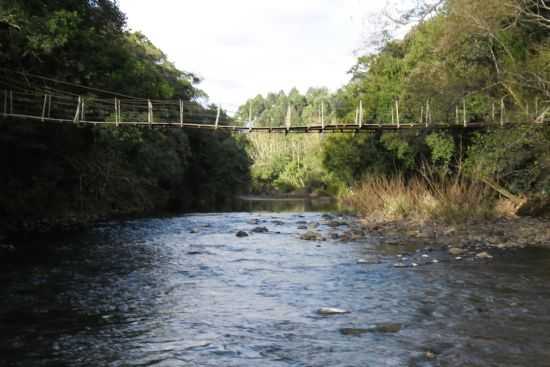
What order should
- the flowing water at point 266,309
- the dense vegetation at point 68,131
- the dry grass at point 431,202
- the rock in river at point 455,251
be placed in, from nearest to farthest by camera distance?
the flowing water at point 266,309 < the rock in river at point 455,251 < the dense vegetation at point 68,131 < the dry grass at point 431,202

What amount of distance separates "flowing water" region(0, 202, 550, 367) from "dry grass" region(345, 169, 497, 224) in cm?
404

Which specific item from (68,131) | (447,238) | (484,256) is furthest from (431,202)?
(68,131)

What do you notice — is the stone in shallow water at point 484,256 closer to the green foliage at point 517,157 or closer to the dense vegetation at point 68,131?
the green foliage at point 517,157

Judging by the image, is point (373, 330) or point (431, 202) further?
point (431, 202)

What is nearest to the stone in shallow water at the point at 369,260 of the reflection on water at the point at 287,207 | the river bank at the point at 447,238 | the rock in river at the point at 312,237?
the river bank at the point at 447,238

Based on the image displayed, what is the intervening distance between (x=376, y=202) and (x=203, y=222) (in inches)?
212

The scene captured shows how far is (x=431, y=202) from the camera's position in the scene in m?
14.7

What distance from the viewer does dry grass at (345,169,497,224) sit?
14.0m

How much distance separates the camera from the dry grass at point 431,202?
1402cm

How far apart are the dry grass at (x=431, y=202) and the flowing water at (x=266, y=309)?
4042mm

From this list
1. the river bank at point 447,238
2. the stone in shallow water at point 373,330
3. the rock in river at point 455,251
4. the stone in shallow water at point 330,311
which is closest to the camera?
the stone in shallow water at point 373,330

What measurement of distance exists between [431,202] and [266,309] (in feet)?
31.1

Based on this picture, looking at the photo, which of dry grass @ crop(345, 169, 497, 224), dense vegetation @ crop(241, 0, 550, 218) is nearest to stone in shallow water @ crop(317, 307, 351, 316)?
dense vegetation @ crop(241, 0, 550, 218)

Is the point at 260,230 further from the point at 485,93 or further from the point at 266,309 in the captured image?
the point at 266,309
